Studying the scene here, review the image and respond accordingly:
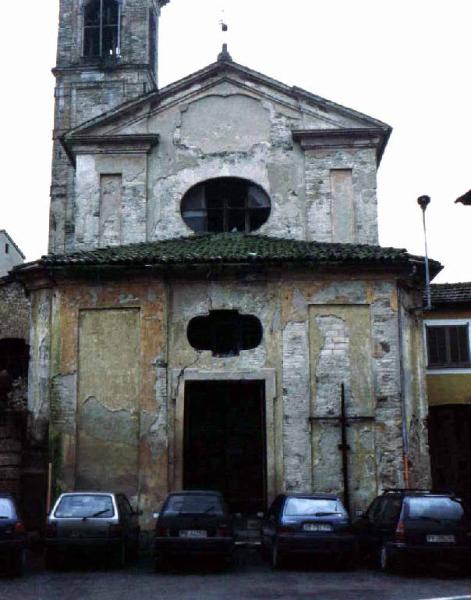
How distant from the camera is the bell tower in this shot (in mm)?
33281

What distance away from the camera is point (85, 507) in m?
15.4

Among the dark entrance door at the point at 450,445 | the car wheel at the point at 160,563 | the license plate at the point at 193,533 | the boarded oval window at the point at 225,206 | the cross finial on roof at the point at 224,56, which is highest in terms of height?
the cross finial on roof at the point at 224,56

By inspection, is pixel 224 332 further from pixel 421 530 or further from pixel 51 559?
pixel 421 530

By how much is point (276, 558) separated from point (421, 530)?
257 cm

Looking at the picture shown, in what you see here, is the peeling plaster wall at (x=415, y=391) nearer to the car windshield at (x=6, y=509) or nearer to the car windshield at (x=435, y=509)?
the car windshield at (x=435, y=509)

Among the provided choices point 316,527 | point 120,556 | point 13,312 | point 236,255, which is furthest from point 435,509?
point 13,312

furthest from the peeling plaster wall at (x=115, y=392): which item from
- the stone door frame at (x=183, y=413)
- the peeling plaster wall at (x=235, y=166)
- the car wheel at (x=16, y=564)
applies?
A: the car wheel at (x=16, y=564)

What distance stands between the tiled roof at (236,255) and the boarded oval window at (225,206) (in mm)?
1581

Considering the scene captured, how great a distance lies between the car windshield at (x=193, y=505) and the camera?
15133 mm

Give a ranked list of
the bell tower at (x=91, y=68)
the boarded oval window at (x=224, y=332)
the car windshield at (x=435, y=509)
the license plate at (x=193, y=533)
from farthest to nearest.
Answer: the bell tower at (x=91, y=68) < the boarded oval window at (x=224, y=332) < the license plate at (x=193, y=533) < the car windshield at (x=435, y=509)

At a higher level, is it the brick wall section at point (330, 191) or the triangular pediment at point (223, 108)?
the triangular pediment at point (223, 108)

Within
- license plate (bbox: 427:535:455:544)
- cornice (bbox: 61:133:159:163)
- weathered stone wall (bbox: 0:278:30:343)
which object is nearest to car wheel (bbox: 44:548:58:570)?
license plate (bbox: 427:535:455:544)

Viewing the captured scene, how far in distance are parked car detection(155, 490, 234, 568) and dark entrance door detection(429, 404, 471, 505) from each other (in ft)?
38.2

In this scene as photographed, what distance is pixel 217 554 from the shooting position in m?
14.8
